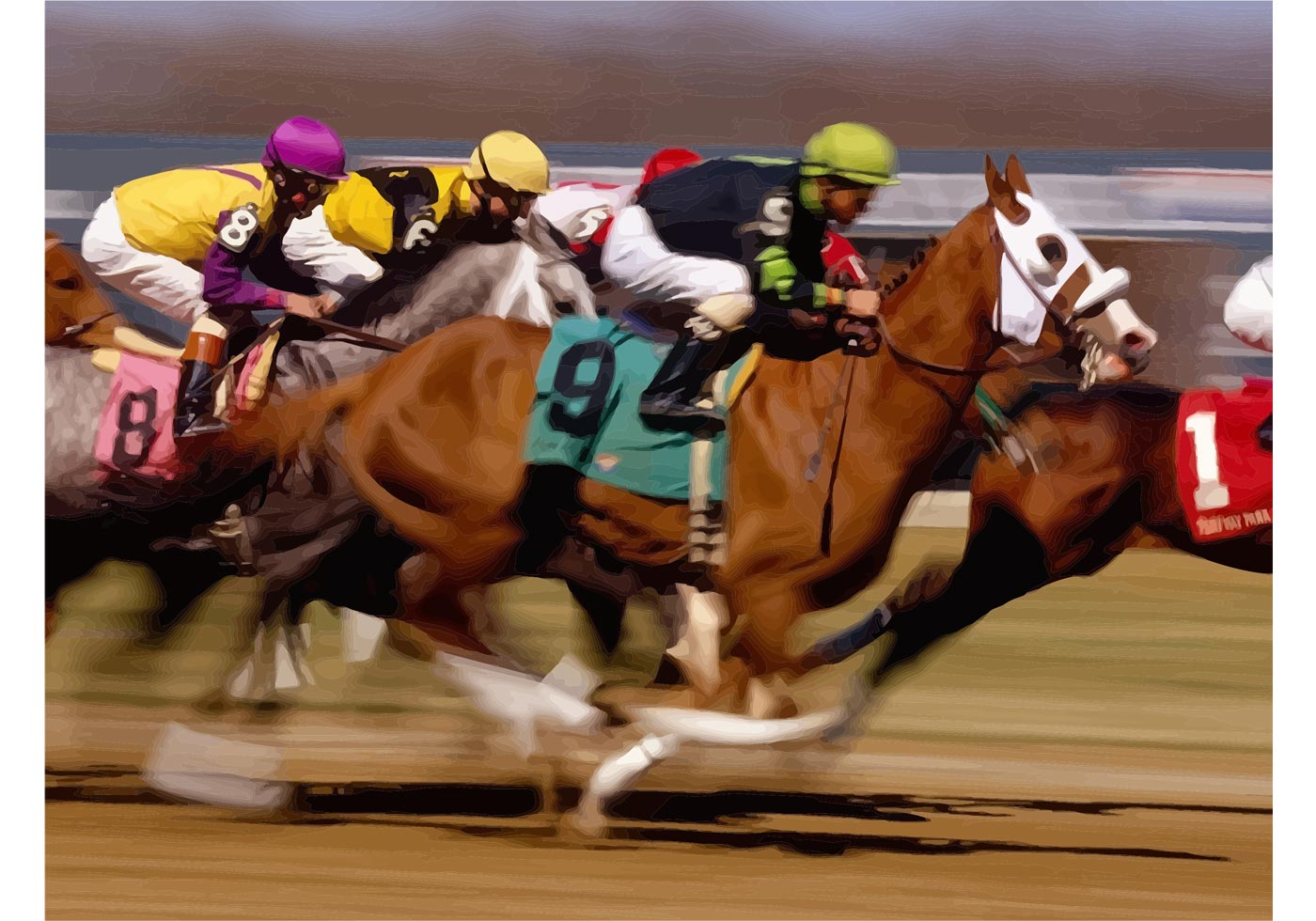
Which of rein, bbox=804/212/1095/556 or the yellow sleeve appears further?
the yellow sleeve

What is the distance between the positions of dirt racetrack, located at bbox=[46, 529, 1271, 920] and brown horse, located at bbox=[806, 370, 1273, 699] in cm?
5

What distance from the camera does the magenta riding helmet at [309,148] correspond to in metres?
2.81

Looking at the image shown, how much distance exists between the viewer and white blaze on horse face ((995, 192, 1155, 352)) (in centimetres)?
264

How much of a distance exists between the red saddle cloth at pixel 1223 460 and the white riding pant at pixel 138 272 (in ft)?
8.31

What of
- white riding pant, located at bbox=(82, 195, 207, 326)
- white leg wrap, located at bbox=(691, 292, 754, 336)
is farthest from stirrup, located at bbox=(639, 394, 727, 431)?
white riding pant, located at bbox=(82, 195, 207, 326)

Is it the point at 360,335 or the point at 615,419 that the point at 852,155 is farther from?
the point at 360,335

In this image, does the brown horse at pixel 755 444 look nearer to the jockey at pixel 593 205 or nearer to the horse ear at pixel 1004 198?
the horse ear at pixel 1004 198

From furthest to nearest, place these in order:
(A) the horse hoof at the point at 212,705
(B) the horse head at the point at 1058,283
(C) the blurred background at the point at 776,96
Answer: (A) the horse hoof at the point at 212,705 < (C) the blurred background at the point at 776,96 < (B) the horse head at the point at 1058,283

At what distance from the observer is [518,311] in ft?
9.26

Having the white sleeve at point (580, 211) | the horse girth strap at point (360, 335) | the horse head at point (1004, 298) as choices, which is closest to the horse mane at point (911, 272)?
the horse head at point (1004, 298)

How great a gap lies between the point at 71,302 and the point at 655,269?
1.53 m

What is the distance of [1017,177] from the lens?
272 centimetres

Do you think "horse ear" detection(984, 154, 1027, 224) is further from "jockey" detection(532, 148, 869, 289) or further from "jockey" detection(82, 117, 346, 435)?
"jockey" detection(82, 117, 346, 435)

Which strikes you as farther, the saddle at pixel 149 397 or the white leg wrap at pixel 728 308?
the saddle at pixel 149 397
